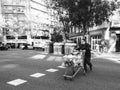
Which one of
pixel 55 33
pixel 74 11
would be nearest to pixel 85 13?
pixel 74 11

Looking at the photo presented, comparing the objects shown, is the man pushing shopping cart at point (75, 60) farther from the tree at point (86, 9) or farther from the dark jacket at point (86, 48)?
the tree at point (86, 9)

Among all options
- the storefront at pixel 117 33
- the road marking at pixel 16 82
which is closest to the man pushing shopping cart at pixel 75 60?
the road marking at pixel 16 82

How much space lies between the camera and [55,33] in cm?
2855

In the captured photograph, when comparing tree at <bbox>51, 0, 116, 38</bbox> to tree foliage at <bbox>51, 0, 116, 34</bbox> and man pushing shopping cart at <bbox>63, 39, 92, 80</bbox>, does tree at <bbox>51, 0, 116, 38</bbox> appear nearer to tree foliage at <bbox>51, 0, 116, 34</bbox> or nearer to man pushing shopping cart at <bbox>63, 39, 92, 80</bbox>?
tree foliage at <bbox>51, 0, 116, 34</bbox>

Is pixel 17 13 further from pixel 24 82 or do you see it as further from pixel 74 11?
pixel 24 82

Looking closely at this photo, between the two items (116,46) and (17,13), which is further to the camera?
(17,13)

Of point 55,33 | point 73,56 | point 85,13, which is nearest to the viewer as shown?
point 73,56

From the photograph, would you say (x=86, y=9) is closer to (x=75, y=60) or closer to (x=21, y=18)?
(x=75, y=60)

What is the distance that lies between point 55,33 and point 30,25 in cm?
1801

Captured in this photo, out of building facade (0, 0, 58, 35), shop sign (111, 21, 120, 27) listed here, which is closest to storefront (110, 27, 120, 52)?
shop sign (111, 21, 120, 27)

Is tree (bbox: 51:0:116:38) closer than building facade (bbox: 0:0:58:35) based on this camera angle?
Yes

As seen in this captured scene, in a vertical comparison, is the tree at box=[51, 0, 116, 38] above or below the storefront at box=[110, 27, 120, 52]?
above

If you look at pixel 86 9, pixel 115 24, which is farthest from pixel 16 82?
pixel 115 24

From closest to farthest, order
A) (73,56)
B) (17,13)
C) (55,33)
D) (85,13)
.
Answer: (73,56) < (85,13) < (55,33) < (17,13)
